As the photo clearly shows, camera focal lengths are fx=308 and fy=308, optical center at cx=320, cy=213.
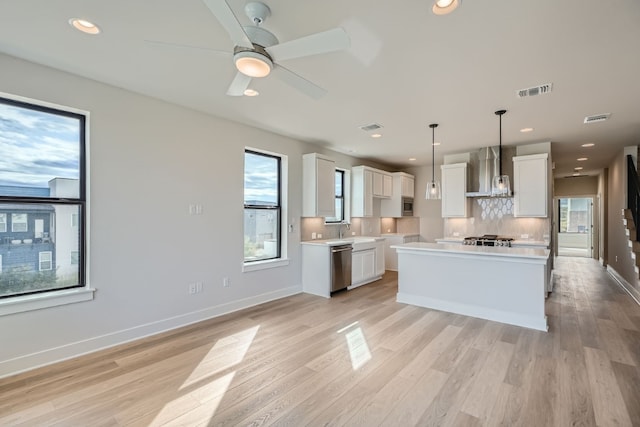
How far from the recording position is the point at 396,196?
25.4 ft

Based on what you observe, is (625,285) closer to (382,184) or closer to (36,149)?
(382,184)

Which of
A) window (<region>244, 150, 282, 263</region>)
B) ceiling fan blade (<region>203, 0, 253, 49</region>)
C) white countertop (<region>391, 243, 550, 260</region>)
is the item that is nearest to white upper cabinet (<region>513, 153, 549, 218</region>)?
white countertop (<region>391, 243, 550, 260</region>)

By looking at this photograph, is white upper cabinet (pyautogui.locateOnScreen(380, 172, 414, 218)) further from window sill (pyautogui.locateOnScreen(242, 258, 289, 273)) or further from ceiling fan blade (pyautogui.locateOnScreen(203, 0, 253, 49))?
ceiling fan blade (pyautogui.locateOnScreen(203, 0, 253, 49))

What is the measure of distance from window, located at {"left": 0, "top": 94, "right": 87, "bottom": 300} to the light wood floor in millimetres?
891

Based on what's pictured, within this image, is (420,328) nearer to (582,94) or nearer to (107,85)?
(582,94)

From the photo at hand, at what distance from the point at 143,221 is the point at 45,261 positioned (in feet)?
3.02

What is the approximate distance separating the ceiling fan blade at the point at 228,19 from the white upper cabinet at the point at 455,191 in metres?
5.36

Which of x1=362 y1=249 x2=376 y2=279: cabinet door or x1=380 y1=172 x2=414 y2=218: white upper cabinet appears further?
x1=380 y1=172 x2=414 y2=218: white upper cabinet

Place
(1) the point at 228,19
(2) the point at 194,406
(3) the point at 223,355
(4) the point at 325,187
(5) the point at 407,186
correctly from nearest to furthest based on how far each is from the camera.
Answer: (1) the point at 228,19 < (2) the point at 194,406 < (3) the point at 223,355 < (4) the point at 325,187 < (5) the point at 407,186

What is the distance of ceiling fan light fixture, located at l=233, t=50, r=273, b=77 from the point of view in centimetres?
210

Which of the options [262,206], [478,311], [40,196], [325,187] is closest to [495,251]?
[478,311]

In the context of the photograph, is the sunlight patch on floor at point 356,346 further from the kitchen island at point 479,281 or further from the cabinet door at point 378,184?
the cabinet door at point 378,184

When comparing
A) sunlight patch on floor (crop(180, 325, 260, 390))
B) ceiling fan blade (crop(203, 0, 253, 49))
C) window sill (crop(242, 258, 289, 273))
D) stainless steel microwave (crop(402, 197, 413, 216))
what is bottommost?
sunlight patch on floor (crop(180, 325, 260, 390))

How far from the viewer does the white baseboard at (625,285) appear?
4.96 metres
